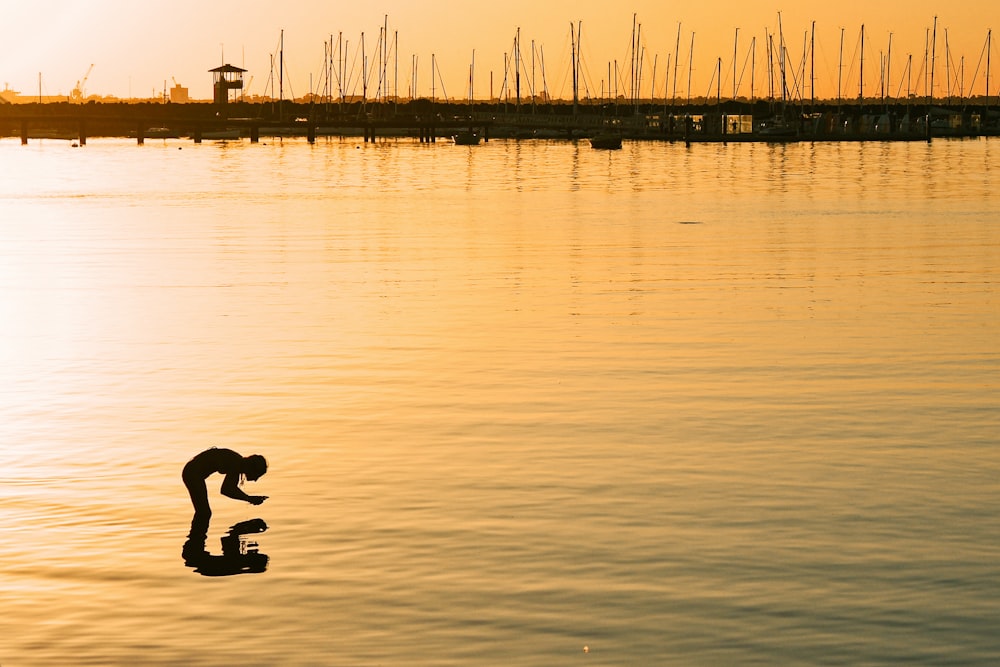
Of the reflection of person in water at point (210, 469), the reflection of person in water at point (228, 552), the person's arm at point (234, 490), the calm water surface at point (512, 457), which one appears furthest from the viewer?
the person's arm at point (234, 490)

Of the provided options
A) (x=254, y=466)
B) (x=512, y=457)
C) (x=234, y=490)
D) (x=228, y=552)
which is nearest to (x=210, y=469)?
(x=254, y=466)

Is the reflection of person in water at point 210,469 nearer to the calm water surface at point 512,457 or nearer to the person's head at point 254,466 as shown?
the person's head at point 254,466

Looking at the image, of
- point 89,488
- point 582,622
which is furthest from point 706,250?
point 582,622

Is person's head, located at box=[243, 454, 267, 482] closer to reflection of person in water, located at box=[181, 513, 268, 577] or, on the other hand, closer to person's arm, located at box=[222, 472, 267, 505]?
person's arm, located at box=[222, 472, 267, 505]

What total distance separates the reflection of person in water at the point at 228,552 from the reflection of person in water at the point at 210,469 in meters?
0.19

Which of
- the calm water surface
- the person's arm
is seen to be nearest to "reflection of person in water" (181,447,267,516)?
the person's arm

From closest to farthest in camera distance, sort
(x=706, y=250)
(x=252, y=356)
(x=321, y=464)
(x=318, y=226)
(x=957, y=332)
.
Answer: (x=321, y=464)
(x=252, y=356)
(x=957, y=332)
(x=706, y=250)
(x=318, y=226)

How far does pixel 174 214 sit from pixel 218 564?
7095 centimetres

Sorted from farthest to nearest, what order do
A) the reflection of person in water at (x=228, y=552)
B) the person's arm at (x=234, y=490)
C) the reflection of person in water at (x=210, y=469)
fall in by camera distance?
the person's arm at (x=234, y=490) < the reflection of person in water at (x=210, y=469) < the reflection of person in water at (x=228, y=552)

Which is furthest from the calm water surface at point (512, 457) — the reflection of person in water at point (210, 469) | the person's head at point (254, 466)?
the person's head at point (254, 466)

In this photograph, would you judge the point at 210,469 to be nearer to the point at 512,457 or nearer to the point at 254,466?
the point at 254,466

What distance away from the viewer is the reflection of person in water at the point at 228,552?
54.5 ft

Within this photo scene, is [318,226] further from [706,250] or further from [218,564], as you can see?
[218,564]

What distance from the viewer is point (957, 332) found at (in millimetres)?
35500
